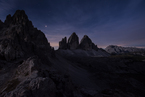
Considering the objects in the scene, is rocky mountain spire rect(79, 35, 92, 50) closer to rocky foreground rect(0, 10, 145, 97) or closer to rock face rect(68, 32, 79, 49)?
rock face rect(68, 32, 79, 49)

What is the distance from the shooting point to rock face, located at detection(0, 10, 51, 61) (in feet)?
108

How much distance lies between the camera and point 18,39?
4262 cm

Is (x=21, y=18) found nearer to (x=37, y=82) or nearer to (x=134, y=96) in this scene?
(x=37, y=82)

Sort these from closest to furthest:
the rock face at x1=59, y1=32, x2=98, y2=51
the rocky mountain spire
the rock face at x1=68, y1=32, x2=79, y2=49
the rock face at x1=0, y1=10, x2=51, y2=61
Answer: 1. the rock face at x1=0, y1=10, x2=51, y2=61
2. the rock face at x1=59, y1=32, x2=98, y2=51
3. the rock face at x1=68, y1=32, x2=79, y2=49
4. the rocky mountain spire

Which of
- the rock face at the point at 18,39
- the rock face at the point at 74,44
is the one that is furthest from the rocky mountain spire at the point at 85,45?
the rock face at the point at 18,39

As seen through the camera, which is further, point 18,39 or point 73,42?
point 73,42

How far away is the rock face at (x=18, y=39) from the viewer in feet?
108

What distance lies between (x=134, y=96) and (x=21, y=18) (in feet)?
303

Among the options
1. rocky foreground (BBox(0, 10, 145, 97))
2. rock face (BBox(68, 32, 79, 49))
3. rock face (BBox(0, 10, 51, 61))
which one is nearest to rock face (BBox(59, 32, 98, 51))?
rock face (BBox(68, 32, 79, 49))

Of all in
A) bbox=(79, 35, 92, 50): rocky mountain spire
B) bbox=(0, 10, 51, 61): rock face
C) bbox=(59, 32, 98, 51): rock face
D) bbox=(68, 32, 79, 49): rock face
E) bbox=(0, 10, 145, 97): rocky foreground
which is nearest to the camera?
bbox=(0, 10, 145, 97): rocky foreground

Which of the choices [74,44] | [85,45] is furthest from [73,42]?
[85,45]

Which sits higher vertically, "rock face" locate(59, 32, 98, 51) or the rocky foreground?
"rock face" locate(59, 32, 98, 51)

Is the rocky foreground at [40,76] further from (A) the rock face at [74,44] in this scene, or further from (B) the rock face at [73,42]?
(B) the rock face at [73,42]

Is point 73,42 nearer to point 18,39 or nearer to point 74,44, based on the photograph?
point 74,44
